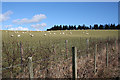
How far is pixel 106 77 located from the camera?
21.2ft

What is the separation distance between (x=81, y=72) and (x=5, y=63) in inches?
173

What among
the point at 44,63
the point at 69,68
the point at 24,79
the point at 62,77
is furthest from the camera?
the point at 44,63

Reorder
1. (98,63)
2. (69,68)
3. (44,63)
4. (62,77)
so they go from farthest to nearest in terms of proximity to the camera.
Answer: (98,63) < (44,63) < (69,68) < (62,77)

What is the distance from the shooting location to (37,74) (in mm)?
5918

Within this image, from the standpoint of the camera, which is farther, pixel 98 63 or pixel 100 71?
pixel 98 63

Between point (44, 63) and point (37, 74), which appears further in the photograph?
point (44, 63)

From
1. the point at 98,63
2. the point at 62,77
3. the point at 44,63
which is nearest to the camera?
the point at 62,77

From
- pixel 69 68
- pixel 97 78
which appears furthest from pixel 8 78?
pixel 97 78

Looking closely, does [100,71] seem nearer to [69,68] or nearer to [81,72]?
[81,72]

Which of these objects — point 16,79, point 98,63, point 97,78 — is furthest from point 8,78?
point 98,63

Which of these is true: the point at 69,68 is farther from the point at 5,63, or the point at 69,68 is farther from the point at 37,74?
the point at 5,63

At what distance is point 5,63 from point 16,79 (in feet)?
9.16

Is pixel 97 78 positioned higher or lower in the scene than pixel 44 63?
lower

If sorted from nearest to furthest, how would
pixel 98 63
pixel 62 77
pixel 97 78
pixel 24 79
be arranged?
pixel 24 79
pixel 62 77
pixel 97 78
pixel 98 63
